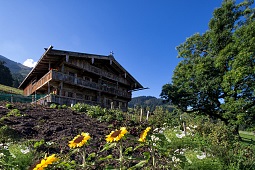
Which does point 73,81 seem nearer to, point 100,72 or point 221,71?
point 100,72

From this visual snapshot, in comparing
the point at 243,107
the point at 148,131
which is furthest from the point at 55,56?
the point at 148,131

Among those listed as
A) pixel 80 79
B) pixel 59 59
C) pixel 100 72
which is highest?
pixel 59 59

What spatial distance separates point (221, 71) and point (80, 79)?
502 inches

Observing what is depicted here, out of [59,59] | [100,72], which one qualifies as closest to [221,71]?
[100,72]

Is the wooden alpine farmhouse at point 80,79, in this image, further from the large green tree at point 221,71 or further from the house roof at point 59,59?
the large green tree at point 221,71

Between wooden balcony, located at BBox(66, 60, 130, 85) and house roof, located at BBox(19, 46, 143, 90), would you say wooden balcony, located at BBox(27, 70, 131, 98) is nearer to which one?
wooden balcony, located at BBox(66, 60, 130, 85)

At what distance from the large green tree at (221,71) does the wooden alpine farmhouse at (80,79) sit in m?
5.72

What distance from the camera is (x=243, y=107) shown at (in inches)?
685

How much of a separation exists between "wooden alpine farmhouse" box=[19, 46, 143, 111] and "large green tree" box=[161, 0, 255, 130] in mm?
5717

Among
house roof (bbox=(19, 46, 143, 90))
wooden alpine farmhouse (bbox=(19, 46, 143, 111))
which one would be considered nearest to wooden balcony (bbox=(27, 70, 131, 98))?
wooden alpine farmhouse (bbox=(19, 46, 143, 111))

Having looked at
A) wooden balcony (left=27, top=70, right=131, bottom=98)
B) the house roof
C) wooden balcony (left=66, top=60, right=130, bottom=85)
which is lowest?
wooden balcony (left=27, top=70, right=131, bottom=98)

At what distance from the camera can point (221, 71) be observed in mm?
19688

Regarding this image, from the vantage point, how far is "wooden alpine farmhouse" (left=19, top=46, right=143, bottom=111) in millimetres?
17903

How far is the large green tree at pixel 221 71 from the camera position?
56.6 ft
